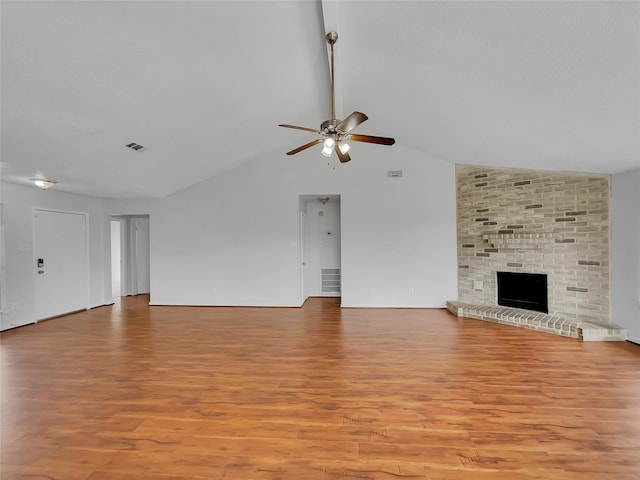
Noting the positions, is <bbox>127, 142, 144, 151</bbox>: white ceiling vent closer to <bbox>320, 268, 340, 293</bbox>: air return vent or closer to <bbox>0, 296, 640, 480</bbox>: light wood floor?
<bbox>0, 296, 640, 480</bbox>: light wood floor

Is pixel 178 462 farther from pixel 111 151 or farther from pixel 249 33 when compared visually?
pixel 111 151

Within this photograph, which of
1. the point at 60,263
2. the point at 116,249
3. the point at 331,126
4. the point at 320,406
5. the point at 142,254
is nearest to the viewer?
the point at 320,406

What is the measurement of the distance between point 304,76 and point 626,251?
15.1ft

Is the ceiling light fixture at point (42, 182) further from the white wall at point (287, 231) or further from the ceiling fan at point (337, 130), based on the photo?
the ceiling fan at point (337, 130)

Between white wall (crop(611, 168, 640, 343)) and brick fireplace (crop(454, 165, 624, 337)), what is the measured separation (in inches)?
3.7

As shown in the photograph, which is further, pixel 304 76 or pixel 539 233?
pixel 539 233

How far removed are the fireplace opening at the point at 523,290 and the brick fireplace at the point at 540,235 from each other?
0.28 feet

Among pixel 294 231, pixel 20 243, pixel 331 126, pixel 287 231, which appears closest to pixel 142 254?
pixel 20 243

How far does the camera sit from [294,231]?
240 inches

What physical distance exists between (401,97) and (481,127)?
44.4 inches

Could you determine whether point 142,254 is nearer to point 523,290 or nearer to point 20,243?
point 20,243

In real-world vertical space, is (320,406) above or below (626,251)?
below

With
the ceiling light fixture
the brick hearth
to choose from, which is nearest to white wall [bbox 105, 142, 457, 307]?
the brick hearth

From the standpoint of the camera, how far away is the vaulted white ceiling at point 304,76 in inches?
86.8
